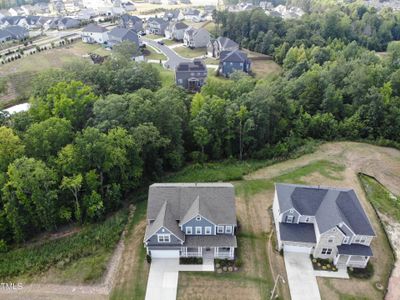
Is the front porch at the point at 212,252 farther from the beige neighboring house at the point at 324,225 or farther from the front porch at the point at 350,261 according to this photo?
the front porch at the point at 350,261

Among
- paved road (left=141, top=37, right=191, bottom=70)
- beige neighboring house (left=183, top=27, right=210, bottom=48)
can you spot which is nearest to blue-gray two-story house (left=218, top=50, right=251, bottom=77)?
paved road (left=141, top=37, right=191, bottom=70)

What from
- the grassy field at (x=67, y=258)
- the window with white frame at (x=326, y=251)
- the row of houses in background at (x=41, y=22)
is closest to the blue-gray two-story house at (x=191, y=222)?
the grassy field at (x=67, y=258)

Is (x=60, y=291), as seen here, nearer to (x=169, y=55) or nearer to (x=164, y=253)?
(x=164, y=253)

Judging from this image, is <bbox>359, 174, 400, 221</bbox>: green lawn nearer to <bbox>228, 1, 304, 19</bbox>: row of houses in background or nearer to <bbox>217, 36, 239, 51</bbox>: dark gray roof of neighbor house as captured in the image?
<bbox>217, 36, 239, 51</bbox>: dark gray roof of neighbor house

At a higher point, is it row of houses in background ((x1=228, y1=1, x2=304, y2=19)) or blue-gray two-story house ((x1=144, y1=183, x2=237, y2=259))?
blue-gray two-story house ((x1=144, y1=183, x2=237, y2=259))

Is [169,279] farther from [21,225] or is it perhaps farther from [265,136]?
[265,136]

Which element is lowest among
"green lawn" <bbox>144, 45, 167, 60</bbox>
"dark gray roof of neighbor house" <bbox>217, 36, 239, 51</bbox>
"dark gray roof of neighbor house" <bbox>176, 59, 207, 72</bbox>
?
"green lawn" <bbox>144, 45, 167, 60</bbox>

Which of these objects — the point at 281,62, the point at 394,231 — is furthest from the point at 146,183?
the point at 281,62
